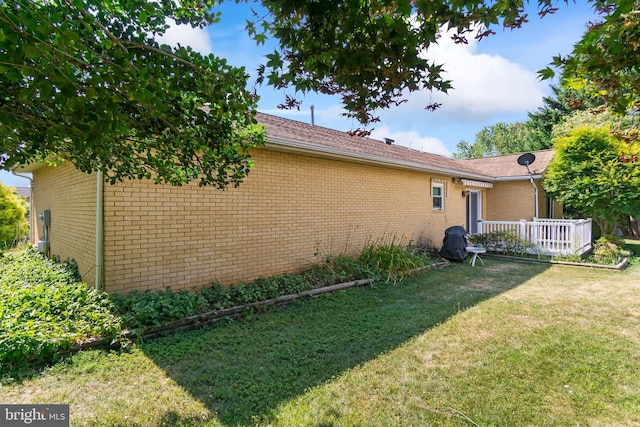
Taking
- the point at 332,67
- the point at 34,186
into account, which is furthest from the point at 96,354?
the point at 34,186

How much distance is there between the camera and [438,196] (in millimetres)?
12602

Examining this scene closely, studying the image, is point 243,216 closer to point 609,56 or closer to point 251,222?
point 251,222

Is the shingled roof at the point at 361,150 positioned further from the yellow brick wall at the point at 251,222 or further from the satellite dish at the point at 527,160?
the satellite dish at the point at 527,160

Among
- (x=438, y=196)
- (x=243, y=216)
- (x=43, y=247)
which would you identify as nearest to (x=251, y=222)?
(x=243, y=216)

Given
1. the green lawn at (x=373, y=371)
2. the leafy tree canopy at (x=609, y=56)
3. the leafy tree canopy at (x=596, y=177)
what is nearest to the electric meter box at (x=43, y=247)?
the green lawn at (x=373, y=371)

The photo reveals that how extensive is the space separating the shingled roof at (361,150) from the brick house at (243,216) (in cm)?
6

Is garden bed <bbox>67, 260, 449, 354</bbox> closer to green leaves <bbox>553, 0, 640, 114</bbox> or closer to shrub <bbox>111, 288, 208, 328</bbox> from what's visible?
shrub <bbox>111, 288, 208, 328</bbox>

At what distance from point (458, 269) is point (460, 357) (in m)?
Answer: 5.81

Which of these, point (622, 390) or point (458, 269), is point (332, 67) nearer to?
point (622, 390)

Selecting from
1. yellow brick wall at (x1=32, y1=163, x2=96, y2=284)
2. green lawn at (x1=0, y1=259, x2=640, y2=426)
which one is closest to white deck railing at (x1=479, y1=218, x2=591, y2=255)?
green lawn at (x1=0, y1=259, x2=640, y2=426)

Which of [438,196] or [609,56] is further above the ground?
[609,56]

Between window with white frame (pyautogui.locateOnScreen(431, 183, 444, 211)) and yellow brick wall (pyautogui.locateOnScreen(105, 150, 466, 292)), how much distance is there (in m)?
2.34

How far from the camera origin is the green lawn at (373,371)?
284cm

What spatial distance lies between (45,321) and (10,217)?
11566 mm
